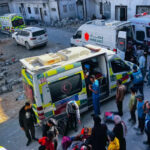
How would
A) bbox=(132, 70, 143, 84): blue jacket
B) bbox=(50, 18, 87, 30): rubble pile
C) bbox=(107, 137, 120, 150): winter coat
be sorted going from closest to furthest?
bbox=(107, 137, 120, 150): winter coat → bbox=(132, 70, 143, 84): blue jacket → bbox=(50, 18, 87, 30): rubble pile

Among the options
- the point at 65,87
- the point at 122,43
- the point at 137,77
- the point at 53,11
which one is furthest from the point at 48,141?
the point at 53,11

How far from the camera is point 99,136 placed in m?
4.52

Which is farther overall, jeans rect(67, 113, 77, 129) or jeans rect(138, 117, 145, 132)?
jeans rect(67, 113, 77, 129)

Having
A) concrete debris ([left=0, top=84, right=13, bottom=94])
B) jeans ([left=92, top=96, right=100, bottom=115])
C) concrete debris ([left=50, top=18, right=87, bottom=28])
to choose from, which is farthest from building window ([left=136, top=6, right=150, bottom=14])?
concrete debris ([left=0, top=84, right=13, bottom=94])

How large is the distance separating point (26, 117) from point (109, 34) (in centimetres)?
744

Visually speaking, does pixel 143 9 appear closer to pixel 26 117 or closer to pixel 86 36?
pixel 86 36

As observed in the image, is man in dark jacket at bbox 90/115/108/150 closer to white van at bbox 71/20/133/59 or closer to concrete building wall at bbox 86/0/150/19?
white van at bbox 71/20/133/59

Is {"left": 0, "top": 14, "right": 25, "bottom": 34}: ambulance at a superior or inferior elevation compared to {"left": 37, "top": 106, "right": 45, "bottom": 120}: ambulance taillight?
superior

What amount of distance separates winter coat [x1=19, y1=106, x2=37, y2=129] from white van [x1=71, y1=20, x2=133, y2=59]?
6761mm

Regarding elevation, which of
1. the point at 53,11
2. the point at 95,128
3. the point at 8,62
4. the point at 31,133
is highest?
the point at 53,11

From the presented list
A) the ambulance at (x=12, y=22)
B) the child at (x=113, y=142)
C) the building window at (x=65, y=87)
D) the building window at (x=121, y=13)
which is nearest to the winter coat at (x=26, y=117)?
the building window at (x=65, y=87)

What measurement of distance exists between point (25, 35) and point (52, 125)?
1349 centimetres

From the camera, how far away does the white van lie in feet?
35.4

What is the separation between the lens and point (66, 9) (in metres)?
27.0
